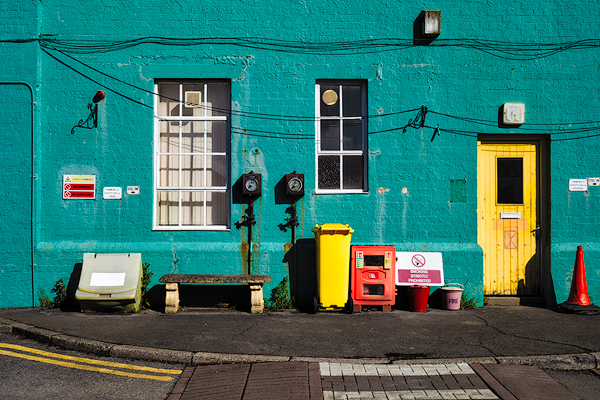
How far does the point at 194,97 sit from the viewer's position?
809cm

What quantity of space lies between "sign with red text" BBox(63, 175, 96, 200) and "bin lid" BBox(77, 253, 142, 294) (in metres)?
1.02

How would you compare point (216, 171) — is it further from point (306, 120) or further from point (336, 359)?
point (336, 359)

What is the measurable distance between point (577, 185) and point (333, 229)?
413cm

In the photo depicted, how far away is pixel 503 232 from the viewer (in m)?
8.01

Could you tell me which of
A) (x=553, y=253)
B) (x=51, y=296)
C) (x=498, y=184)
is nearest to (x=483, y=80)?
(x=498, y=184)

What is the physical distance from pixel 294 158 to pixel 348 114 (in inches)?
46.5

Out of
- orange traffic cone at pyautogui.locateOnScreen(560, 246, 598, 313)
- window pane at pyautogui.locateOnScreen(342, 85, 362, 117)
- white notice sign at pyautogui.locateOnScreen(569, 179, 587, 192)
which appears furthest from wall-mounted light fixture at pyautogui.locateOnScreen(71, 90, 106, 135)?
orange traffic cone at pyautogui.locateOnScreen(560, 246, 598, 313)

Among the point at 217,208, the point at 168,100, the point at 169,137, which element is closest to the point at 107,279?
the point at 217,208

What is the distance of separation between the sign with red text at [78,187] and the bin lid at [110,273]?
102 centimetres

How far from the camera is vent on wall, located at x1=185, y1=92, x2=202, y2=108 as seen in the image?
8078 mm

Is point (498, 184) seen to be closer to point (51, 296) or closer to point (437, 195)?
point (437, 195)

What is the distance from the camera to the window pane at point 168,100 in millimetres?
8062

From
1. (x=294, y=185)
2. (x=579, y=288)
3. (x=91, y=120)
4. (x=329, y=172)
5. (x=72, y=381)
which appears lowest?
(x=72, y=381)

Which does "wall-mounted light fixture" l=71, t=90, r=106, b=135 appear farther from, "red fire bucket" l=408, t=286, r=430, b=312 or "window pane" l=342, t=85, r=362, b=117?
"red fire bucket" l=408, t=286, r=430, b=312
